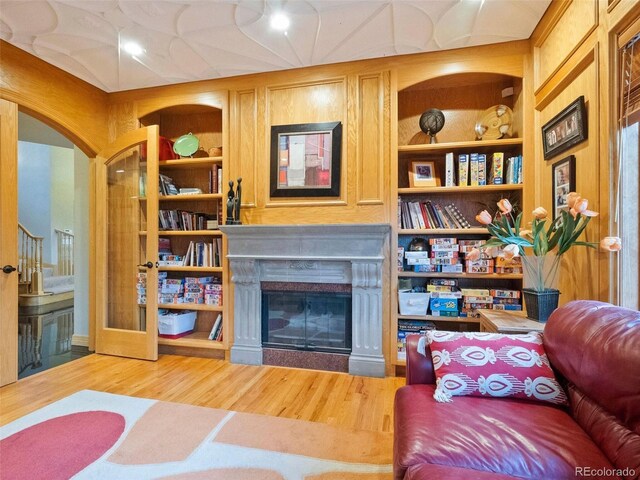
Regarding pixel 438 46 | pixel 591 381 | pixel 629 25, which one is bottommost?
pixel 591 381

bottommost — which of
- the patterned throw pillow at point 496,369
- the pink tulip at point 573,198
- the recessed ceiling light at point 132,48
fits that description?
the patterned throw pillow at point 496,369

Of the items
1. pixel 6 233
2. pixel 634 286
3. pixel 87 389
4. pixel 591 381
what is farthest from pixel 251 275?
pixel 634 286

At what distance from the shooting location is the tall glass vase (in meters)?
1.84

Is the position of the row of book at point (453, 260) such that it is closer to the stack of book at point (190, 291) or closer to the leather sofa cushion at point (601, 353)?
the leather sofa cushion at point (601, 353)

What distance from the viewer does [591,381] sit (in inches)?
43.0

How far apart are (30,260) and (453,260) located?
721 centimetres

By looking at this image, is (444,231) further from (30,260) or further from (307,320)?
(30,260)

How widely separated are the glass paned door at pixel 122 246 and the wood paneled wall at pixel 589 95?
345 cm

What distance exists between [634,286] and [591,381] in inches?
29.5

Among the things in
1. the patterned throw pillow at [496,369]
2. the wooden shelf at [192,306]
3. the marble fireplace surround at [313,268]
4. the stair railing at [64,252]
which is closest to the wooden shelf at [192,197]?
the marble fireplace surround at [313,268]

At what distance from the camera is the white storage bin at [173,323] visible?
315cm

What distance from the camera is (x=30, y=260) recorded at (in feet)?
18.5

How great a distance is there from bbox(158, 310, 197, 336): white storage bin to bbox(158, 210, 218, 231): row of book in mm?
915

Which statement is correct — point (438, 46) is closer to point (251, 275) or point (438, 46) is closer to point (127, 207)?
point (251, 275)
